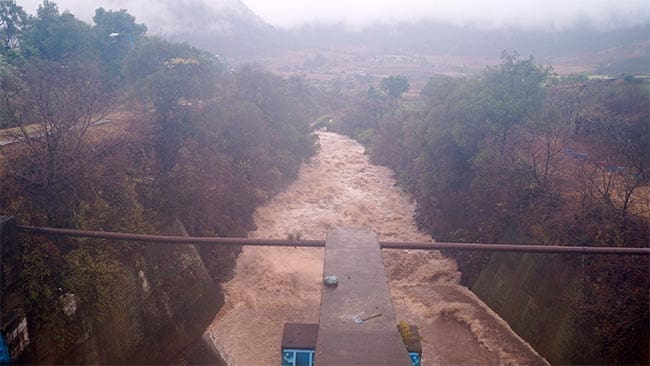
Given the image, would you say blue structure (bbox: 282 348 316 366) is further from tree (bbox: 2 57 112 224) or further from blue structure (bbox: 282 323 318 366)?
tree (bbox: 2 57 112 224)

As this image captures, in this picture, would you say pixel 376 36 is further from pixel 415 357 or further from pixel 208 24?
pixel 415 357

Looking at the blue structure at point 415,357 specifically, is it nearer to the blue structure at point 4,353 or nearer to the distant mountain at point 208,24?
the blue structure at point 4,353

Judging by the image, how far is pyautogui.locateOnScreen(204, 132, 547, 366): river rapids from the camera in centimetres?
1284

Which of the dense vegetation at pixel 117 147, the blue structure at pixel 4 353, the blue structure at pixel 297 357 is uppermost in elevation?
the dense vegetation at pixel 117 147

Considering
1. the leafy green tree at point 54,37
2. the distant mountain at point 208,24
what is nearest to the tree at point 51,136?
the leafy green tree at point 54,37

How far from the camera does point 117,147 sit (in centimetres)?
1538

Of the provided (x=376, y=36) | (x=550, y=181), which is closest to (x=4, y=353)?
(x=550, y=181)

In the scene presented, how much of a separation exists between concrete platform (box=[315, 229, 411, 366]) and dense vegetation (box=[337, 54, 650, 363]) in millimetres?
8734

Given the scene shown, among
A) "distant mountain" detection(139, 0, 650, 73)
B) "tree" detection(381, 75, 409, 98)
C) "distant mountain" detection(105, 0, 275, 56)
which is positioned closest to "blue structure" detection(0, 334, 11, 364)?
"tree" detection(381, 75, 409, 98)

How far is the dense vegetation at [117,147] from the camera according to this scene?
35.2ft

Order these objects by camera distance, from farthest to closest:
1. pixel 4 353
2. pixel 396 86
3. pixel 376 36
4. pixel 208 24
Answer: pixel 376 36 → pixel 208 24 → pixel 396 86 → pixel 4 353

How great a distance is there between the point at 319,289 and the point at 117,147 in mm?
9059

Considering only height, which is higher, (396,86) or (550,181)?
(396,86)

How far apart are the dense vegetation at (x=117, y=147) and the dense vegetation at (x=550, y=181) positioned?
9188 millimetres
